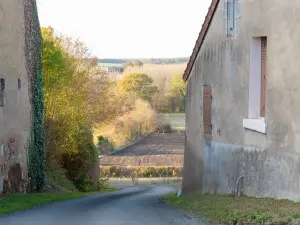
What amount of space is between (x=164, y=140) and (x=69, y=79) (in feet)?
150

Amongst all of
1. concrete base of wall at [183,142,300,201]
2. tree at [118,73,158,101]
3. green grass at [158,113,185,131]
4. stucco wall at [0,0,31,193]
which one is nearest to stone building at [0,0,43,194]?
stucco wall at [0,0,31,193]

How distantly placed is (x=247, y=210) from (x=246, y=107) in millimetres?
4746

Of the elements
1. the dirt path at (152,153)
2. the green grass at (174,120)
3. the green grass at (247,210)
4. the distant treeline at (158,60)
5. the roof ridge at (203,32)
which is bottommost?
the dirt path at (152,153)

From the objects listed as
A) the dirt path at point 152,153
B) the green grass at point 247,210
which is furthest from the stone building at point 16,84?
the dirt path at point 152,153

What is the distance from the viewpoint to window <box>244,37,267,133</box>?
15.9 meters

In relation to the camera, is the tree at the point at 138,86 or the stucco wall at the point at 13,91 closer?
the stucco wall at the point at 13,91

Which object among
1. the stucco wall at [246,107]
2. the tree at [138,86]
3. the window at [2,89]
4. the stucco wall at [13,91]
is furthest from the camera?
the tree at [138,86]

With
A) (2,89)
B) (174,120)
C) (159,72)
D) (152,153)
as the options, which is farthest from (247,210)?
(159,72)

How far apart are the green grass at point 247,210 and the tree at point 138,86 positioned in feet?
271

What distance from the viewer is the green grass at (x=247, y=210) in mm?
10859

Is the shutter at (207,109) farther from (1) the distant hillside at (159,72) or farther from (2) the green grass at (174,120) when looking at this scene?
(1) the distant hillside at (159,72)

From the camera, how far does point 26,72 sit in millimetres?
24797

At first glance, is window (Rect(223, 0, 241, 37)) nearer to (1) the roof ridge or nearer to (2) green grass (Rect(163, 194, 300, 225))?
(1) the roof ridge

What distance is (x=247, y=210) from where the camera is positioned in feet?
41.2
